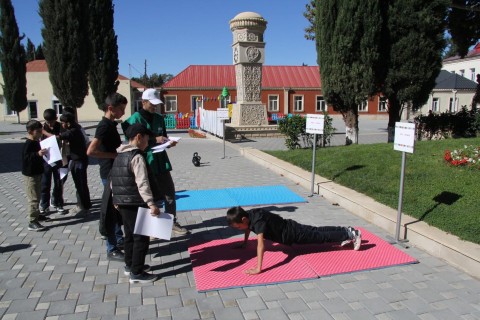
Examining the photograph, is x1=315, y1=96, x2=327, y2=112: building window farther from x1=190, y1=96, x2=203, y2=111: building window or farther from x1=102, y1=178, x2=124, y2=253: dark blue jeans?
x1=102, y1=178, x2=124, y2=253: dark blue jeans

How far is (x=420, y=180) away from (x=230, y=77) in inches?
1436

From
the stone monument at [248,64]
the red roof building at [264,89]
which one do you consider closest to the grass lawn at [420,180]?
the stone monument at [248,64]

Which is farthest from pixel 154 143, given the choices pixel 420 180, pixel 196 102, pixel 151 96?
pixel 196 102

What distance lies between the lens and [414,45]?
10.3m

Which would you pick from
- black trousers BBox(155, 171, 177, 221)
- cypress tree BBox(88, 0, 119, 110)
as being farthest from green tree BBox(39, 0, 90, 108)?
black trousers BBox(155, 171, 177, 221)

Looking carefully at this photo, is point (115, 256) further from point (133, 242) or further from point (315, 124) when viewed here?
point (315, 124)

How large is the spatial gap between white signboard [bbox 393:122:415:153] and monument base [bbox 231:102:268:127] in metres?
15.4

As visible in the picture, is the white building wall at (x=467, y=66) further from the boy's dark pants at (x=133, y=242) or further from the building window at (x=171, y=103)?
the boy's dark pants at (x=133, y=242)

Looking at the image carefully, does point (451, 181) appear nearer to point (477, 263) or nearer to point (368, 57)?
point (477, 263)

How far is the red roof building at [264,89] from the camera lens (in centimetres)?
3978

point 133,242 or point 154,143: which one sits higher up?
point 154,143

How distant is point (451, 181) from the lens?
19.6ft

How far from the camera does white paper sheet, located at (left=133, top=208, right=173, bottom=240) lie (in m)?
3.51

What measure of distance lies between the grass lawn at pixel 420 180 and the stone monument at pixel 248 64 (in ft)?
34.3
